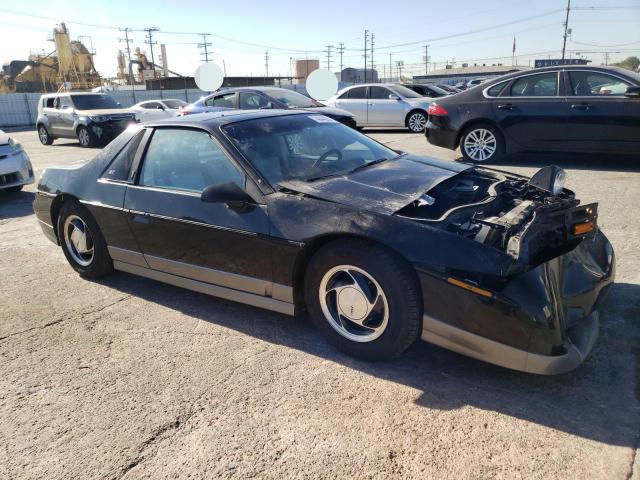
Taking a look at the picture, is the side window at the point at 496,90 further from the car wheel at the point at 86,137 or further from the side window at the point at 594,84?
the car wheel at the point at 86,137

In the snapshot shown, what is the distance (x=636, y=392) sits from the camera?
96.1 inches

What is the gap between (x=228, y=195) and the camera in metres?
3.01

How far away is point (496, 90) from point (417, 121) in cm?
684

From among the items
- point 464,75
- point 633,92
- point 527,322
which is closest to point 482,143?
point 633,92

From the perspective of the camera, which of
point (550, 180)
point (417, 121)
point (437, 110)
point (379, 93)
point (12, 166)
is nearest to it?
point (550, 180)

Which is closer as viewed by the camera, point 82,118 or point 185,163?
point 185,163

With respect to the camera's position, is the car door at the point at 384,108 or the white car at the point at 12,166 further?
the car door at the point at 384,108

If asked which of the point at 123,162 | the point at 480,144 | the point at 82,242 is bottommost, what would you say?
the point at 82,242

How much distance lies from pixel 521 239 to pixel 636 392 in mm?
942

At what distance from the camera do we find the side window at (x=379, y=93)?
1521cm

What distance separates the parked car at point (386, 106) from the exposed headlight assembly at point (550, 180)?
39.0ft

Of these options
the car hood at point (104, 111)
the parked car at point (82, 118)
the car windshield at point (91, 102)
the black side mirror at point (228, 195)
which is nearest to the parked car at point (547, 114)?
the black side mirror at point (228, 195)

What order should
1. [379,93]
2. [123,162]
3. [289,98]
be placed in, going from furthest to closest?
[379,93] < [289,98] < [123,162]

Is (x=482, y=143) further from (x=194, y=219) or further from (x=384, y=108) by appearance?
(x=384, y=108)
